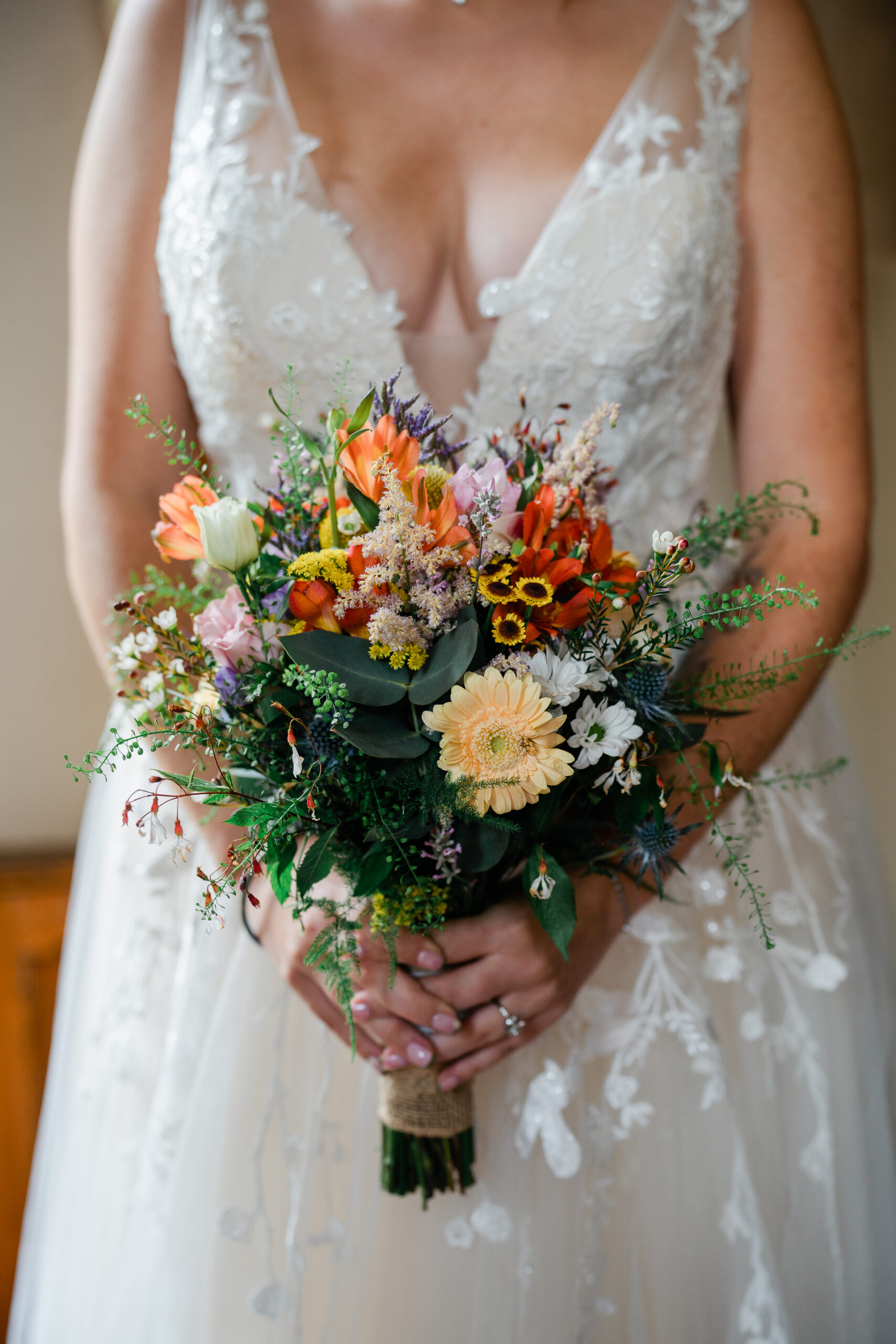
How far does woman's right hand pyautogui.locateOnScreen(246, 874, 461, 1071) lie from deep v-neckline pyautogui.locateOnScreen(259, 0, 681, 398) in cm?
60

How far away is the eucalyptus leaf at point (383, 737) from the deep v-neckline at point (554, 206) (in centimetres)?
56

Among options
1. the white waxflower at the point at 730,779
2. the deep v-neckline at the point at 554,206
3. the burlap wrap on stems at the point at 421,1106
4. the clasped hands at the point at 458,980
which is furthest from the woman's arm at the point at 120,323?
the white waxflower at the point at 730,779

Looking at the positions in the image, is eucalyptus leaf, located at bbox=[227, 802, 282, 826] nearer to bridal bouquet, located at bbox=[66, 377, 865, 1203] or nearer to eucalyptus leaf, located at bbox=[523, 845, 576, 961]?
bridal bouquet, located at bbox=[66, 377, 865, 1203]

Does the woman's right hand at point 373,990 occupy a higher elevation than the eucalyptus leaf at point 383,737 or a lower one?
lower

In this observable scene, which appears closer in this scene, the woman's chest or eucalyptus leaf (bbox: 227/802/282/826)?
eucalyptus leaf (bbox: 227/802/282/826)

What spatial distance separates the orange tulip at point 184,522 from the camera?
0.60 metres

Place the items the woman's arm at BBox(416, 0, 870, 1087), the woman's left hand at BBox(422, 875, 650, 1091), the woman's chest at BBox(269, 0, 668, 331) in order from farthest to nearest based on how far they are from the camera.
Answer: the woman's chest at BBox(269, 0, 668, 331) → the woman's arm at BBox(416, 0, 870, 1087) → the woman's left hand at BBox(422, 875, 650, 1091)

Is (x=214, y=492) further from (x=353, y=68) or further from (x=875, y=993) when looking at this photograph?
(x=875, y=993)

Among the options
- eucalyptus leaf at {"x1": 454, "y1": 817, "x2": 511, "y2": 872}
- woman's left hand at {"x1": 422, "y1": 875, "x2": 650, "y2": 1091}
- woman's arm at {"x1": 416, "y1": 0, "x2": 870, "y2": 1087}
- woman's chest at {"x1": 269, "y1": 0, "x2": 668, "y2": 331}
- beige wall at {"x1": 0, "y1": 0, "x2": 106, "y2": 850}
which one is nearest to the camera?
eucalyptus leaf at {"x1": 454, "y1": 817, "x2": 511, "y2": 872}

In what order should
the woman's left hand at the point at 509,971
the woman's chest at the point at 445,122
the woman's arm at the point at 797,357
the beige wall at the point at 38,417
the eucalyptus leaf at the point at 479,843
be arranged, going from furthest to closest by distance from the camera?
the beige wall at the point at 38,417 < the woman's chest at the point at 445,122 < the woman's arm at the point at 797,357 < the woman's left hand at the point at 509,971 < the eucalyptus leaf at the point at 479,843

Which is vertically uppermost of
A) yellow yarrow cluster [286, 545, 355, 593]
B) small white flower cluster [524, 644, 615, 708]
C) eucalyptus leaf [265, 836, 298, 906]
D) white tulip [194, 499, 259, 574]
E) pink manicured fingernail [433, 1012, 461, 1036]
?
white tulip [194, 499, 259, 574]

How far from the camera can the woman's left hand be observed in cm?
73

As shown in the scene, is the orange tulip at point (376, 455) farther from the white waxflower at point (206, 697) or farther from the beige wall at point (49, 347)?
the beige wall at point (49, 347)

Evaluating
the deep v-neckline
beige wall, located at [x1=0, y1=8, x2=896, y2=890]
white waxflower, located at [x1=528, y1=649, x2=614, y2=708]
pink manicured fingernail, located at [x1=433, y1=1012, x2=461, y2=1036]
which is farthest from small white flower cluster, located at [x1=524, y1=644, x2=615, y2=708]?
beige wall, located at [x1=0, y1=8, x2=896, y2=890]
